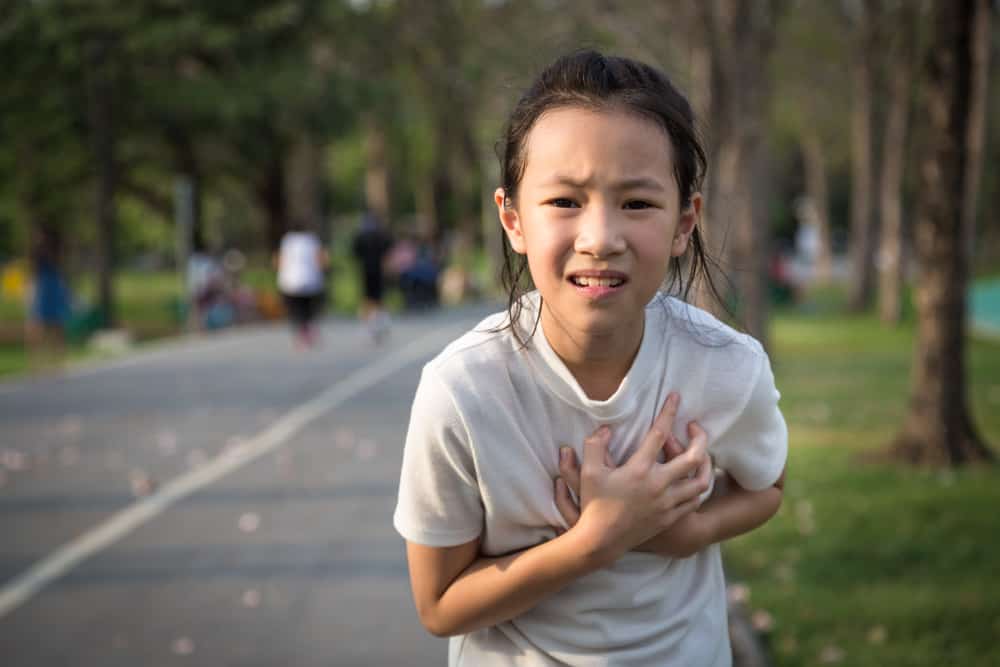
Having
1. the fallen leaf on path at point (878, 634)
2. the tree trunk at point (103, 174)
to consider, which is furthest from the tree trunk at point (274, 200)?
the fallen leaf on path at point (878, 634)

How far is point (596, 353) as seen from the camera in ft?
6.79

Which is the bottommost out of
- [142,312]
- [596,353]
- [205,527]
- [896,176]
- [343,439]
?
[142,312]

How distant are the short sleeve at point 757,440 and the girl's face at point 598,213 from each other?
Answer: 262 mm

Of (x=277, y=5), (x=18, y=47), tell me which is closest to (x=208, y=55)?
(x=277, y=5)

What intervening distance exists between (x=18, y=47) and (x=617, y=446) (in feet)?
107

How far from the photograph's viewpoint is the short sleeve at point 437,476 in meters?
2.02

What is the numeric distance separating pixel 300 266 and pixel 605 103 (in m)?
19.4

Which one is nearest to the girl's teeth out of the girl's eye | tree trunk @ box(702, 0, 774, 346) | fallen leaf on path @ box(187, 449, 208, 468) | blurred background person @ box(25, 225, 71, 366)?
the girl's eye

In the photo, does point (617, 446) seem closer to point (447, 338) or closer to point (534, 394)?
point (534, 394)

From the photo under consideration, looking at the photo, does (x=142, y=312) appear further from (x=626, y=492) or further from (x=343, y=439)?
(x=626, y=492)

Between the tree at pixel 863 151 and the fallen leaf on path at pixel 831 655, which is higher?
the tree at pixel 863 151

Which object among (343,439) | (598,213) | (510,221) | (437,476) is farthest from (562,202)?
(343,439)

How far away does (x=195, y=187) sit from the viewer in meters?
39.7

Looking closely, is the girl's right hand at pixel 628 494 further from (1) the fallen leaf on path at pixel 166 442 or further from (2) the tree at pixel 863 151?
(2) the tree at pixel 863 151
